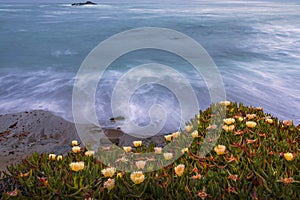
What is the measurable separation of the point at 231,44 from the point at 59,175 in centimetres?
1803

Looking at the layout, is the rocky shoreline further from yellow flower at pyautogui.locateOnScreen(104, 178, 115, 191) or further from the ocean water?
yellow flower at pyautogui.locateOnScreen(104, 178, 115, 191)

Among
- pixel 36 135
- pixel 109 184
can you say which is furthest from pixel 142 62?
pixel 109 184

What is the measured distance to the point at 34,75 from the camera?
1205cm

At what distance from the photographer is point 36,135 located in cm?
628

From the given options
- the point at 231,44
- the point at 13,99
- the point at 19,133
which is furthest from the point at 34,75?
the point at 231,44

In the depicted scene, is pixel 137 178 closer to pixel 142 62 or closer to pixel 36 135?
pixel 36 135

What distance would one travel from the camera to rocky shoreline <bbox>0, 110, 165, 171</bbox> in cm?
547

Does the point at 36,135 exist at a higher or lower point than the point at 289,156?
lower

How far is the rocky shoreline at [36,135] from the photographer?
547 cm

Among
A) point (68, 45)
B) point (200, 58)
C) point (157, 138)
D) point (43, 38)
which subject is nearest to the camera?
point (157, 138)

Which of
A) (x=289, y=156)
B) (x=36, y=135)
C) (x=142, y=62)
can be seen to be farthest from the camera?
(x=142, y=62)

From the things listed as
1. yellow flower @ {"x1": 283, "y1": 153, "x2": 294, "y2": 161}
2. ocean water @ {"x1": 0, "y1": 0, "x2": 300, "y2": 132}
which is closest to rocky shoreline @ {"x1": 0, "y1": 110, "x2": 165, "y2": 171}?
ocean water @ {"x1": 0, "y1": 0, "x2": 300, "y2": 132}

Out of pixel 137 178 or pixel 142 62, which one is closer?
pixel 137 178

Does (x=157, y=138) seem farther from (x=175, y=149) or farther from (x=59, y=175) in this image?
(x=59, y=175)
